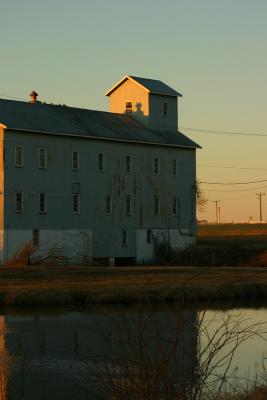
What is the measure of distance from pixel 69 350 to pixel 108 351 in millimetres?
10844

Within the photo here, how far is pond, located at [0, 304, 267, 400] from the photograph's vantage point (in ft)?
34.1

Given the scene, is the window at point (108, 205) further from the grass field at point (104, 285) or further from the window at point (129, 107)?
the window at point (129, 107)

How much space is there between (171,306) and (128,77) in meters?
37.7

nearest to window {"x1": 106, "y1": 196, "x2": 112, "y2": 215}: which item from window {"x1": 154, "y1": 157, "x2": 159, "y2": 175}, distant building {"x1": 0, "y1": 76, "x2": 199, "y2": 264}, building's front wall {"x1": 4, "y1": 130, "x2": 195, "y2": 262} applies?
distant building {"x1": 0, "y1": 76, "x2": 199, "y2": 264}

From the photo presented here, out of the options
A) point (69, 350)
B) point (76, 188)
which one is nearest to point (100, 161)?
point (76, 188)

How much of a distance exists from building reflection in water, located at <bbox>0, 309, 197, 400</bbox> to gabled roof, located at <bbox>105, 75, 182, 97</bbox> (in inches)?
1505

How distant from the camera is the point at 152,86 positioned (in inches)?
2746

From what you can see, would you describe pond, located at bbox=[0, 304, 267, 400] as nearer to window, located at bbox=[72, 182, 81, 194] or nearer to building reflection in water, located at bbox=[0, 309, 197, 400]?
building reflection in water, located at bbox=[0, 309, 197, 400]

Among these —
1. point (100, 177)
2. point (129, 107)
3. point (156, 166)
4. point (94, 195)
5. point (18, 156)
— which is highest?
point (129, 107)

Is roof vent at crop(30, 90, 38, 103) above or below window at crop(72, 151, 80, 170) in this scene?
above

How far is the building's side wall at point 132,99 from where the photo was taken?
6888 centimetres

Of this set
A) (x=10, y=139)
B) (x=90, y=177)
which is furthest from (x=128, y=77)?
(x=10, y=139)

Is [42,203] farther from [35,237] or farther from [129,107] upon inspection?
[129,107]

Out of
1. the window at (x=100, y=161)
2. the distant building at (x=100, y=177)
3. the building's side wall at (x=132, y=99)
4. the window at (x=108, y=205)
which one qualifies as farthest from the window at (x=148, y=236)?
the building's side wall at (x=132, y=99)
